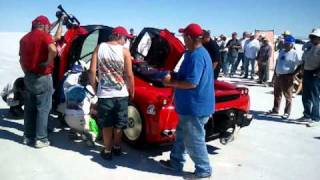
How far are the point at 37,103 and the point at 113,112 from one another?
135cm

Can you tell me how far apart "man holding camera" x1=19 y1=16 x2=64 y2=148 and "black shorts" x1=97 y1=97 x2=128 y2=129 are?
3.60ft

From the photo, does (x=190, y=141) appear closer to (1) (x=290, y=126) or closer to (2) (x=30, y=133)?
(2) (x=30, y=133)

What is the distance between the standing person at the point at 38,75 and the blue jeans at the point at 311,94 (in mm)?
5277

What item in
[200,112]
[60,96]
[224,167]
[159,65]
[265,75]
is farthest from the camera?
[265,75]

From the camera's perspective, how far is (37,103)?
575cm

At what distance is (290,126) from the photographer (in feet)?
25.8

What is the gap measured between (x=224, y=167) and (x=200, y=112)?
3.91 feet

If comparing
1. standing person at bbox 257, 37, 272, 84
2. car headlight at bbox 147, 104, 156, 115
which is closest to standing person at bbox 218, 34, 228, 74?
standing person at bbox 257, 37, 272, 84

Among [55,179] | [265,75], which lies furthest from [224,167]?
[265,75]

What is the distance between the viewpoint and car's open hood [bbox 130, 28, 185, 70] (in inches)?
278

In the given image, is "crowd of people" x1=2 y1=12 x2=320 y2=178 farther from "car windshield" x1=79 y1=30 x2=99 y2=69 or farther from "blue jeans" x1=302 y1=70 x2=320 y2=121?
"blue jeans" x1=302 y1=70 x2=320 y2=121

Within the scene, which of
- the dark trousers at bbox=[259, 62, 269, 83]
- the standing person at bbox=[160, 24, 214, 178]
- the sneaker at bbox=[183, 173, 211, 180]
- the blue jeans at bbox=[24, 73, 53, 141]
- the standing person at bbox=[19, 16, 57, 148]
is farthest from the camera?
the dark trousers at bbox=[259, 62, 269, 83]

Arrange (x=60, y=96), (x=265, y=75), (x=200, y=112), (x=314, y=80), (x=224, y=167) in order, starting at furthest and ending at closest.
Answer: (x=265, y=75), (x=314, y=80), (x=60, y=96), (x=224, y=167), (x=200, y=112)

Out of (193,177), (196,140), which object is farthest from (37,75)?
(193,177)
